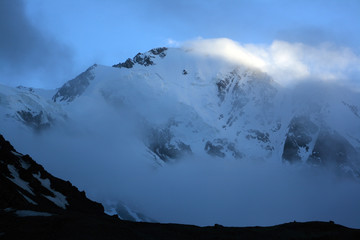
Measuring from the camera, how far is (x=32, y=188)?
76.8 m

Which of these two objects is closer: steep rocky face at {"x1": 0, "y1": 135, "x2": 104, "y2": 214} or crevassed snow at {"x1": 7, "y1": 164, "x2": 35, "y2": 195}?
steep rocky face at {"x1": 0, "y1": 135, "x2": 104, "y2": 214}

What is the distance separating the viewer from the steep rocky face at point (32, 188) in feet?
213

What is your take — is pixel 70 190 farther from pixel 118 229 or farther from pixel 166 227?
pixel 118 229

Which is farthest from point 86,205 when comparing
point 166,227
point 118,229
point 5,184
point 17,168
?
point 118,229

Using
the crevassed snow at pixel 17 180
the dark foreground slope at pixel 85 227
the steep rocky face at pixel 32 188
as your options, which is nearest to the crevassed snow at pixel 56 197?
the steep rocky face at pixel 32 188

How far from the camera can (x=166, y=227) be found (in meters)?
50.7

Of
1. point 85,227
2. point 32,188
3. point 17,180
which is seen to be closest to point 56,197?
point 32,188

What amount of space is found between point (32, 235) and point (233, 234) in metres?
21.2

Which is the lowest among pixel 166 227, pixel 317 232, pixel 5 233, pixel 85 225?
pixel 5 233

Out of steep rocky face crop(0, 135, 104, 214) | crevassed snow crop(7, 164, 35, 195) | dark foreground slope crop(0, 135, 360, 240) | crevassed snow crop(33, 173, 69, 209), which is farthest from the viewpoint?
crevassed snow crop(33, 173, 69, 209)

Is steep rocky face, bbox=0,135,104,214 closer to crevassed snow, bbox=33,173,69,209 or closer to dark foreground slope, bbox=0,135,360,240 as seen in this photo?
crevassed snow, bbox=33,173,69,209

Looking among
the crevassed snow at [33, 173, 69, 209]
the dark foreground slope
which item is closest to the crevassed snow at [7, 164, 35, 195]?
the dark foreground slope

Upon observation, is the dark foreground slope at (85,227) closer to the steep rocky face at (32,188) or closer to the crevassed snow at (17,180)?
the crevassed snow at (17,180)

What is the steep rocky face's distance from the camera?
65.0 meters
